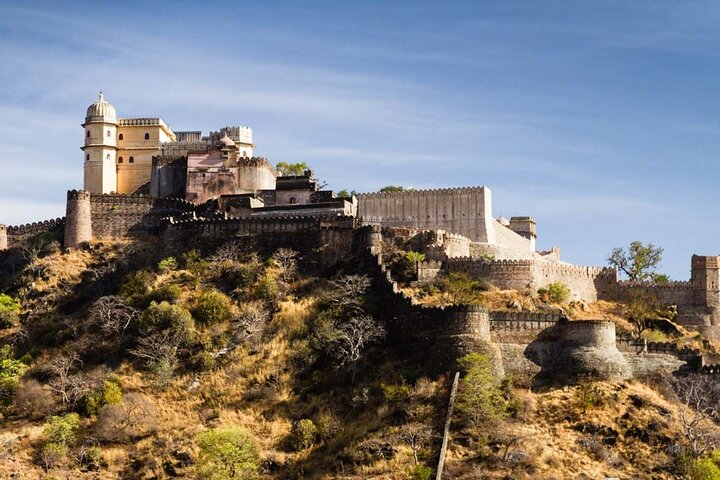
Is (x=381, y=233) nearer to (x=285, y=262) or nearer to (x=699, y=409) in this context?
(x=285, y=262)

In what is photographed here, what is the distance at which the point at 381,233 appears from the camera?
3110 inches

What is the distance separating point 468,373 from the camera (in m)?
63.8

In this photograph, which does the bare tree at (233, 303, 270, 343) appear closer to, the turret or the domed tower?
the domed tower

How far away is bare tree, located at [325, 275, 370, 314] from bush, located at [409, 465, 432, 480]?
46.2 ft

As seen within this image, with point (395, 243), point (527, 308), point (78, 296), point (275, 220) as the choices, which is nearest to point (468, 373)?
point (527, 308)

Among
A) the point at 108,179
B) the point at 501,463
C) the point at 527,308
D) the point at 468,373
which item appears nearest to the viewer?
the point at 501,463

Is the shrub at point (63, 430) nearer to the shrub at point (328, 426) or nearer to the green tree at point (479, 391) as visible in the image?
the shrub at point (328, 426)

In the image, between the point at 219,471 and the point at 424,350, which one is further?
the point at 424,350

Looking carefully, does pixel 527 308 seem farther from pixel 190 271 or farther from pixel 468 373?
pixel 190 271

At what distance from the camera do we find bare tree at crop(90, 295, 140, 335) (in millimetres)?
75188

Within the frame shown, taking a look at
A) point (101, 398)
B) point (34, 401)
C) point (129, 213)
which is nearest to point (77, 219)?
point (129, 213)

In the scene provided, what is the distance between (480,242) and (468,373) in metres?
19.4

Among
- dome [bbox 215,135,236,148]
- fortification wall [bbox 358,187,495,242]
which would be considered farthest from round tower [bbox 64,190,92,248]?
fortification wall [bbox 358,187,495,242]

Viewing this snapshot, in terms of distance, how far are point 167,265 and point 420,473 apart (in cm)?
2700
